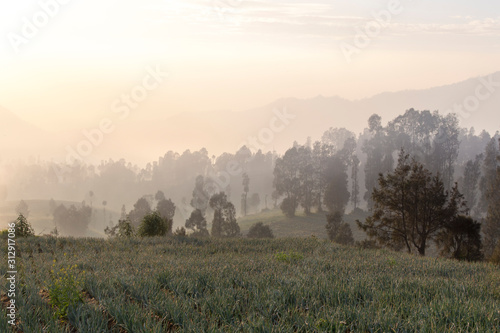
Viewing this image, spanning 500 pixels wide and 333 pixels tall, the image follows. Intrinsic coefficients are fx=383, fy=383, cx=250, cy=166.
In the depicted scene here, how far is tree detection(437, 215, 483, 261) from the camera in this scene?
29.1 meters

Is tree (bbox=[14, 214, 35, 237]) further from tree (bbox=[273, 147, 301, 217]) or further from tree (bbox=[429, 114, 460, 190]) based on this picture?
tree (bbox=[429, 114, 460, 190])

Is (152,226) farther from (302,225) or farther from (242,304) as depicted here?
(302,225)

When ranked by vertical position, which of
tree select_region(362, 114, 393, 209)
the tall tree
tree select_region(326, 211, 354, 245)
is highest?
tree select_region(362, 114, 393, 209)

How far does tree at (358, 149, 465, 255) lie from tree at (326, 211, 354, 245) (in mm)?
21228

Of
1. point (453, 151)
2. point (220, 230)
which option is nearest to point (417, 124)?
Result: point (453, 151)

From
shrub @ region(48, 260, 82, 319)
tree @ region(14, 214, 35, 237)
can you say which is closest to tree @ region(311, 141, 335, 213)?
tree @ region(14, 214, 35, 237)

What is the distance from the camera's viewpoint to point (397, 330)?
5.48m

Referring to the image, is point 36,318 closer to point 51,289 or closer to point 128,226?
point 51,289

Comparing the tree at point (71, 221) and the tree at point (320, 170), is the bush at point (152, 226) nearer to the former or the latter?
the tree at point (320, 170)

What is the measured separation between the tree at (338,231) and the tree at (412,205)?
21228mm

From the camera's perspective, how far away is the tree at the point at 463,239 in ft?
95.4

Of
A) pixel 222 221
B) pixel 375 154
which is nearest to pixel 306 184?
pixel 375 154

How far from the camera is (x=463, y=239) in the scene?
98.5 feet

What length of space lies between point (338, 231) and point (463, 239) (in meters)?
26.6
